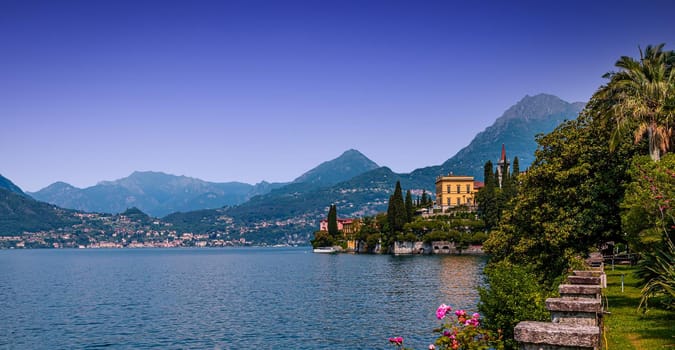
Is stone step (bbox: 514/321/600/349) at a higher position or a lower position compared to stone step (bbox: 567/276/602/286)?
higher

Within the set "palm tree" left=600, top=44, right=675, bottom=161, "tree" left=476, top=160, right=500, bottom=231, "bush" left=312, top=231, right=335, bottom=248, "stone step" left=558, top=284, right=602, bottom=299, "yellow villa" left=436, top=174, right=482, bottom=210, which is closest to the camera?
"stone step" left=558, top=284, right=602, bottom=299

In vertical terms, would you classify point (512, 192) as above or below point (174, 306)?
above

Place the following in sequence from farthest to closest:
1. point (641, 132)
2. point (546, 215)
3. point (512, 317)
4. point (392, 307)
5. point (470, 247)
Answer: point (470, 247), point (392, 307), point (546, 215), point (641, 132), point (512, 317)

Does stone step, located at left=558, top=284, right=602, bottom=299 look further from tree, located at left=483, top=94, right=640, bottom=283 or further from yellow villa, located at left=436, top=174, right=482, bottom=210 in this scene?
yellow villa, located at left=436, top=174, right=482, bottom=210

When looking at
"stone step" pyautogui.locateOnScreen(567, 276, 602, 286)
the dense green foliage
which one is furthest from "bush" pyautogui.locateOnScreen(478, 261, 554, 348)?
"stone step" pyautogui.locateOnScreen(567, 276, 602, 286)

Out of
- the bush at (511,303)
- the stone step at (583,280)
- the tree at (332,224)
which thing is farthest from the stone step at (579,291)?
the tree at (332,224)

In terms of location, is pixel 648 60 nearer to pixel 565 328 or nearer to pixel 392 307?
pixel 565 328

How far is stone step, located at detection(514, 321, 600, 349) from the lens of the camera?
648cm

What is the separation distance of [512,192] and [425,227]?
3204cm

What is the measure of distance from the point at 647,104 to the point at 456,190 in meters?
142

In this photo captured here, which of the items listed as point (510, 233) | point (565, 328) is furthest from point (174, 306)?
point (565, 328)

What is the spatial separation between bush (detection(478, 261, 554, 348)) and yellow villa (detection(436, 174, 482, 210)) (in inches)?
5756

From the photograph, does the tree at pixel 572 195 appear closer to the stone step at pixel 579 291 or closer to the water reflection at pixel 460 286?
the water reflection at pixel 460 286

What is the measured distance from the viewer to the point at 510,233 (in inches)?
1401
